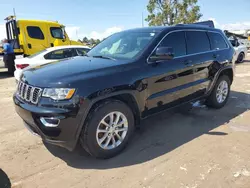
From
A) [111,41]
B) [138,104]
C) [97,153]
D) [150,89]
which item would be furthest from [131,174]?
[111,41]

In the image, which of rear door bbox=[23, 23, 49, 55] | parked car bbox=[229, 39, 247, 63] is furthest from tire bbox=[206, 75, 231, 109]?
parked car bbox=[229, 39, 247, 63]

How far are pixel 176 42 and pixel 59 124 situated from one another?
252 cm

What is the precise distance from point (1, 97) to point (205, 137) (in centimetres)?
600

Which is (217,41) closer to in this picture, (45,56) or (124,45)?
(124,45)

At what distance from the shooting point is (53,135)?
9.46 ft

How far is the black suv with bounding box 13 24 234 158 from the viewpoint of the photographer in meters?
2.85

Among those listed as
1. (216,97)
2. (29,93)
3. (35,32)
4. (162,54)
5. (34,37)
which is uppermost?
(35,32)

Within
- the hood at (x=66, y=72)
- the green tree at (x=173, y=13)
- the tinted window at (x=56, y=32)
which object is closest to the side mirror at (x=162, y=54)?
the hood at (x=66, y=72)

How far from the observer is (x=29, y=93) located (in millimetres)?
3082

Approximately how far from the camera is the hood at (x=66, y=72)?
291 centimetres

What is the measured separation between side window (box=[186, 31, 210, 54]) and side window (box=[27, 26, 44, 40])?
907cm

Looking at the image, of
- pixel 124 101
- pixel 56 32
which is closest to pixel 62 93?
pixel 124 101

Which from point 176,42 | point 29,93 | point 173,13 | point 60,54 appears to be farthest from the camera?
point 173,13

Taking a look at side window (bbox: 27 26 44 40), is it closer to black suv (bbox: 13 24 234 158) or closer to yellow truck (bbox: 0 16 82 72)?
yellow truck (bbox: 0 16 82 72)
